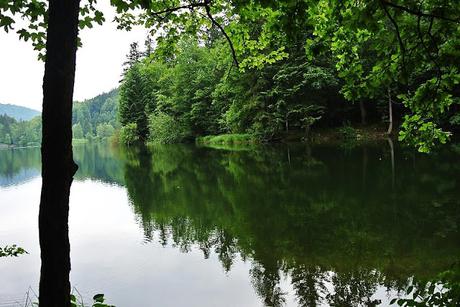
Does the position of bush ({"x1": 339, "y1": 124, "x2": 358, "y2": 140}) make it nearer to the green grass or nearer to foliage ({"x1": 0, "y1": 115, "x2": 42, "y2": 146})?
the green grass

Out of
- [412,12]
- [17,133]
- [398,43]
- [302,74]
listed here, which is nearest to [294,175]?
[398,43]

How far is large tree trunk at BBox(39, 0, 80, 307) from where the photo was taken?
2336 millimetres

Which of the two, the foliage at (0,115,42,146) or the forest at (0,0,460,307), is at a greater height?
the foliage at (0,115,42,146)

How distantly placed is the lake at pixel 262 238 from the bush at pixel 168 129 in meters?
36.6

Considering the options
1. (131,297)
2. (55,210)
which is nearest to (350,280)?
(131,297)

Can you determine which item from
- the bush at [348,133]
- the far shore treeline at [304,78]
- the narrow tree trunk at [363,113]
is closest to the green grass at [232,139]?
the far shore treeline at [304,78]

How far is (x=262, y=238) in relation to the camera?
30.5 ft

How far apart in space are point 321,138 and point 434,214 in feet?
84.8

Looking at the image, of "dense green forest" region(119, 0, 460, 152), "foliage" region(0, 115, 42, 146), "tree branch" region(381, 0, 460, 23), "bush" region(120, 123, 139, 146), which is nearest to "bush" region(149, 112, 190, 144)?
"dense green forest" region(119, 0, 460, 152)

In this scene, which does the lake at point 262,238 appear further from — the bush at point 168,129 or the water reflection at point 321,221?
the bush at point 168,129

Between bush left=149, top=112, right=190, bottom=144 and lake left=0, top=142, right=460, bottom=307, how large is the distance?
36632mm

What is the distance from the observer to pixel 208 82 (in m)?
51.7

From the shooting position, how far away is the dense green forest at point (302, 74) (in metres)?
3.14

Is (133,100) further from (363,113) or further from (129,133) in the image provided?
(363,113)
